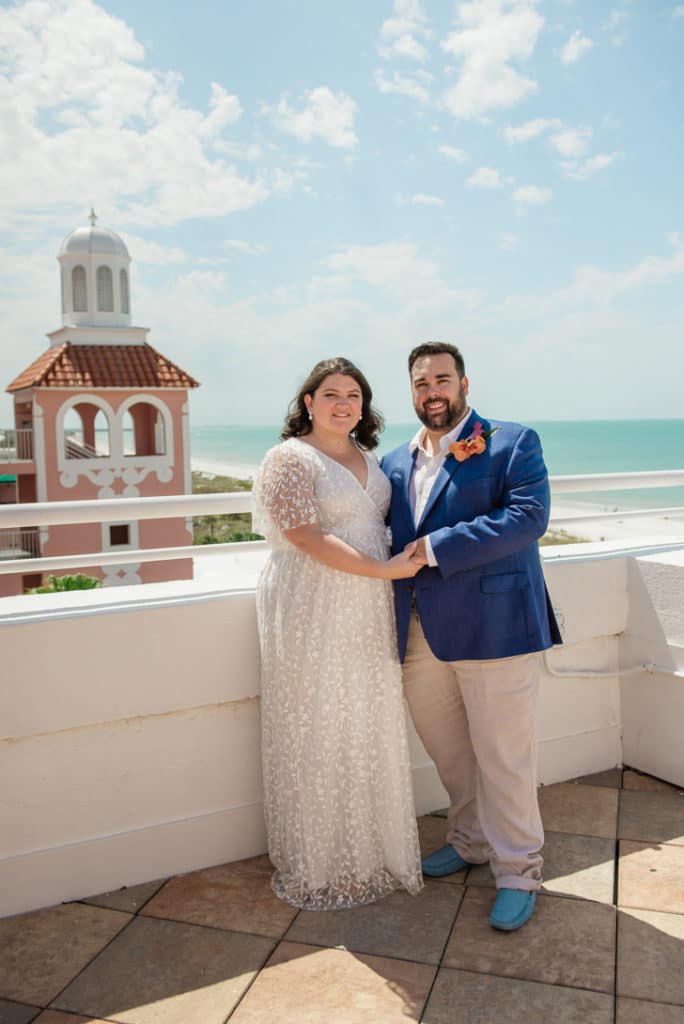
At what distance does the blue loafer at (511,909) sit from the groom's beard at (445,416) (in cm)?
126

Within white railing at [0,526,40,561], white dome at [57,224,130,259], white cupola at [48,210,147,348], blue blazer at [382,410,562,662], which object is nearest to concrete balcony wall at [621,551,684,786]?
blue blazer at [382,410,562,662]

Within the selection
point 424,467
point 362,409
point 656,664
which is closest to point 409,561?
point 424,467

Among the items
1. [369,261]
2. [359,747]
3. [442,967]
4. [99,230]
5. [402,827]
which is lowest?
[442,967]

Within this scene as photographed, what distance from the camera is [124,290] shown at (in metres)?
26.6

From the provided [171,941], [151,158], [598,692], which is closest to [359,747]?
[171,941]

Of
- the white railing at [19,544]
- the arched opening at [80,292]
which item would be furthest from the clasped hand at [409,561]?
the arched opening at [80,292]

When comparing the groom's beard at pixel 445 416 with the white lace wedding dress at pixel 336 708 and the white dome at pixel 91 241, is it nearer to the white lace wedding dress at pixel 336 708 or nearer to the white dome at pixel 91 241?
the white lace wedding dress at pixel 336 708

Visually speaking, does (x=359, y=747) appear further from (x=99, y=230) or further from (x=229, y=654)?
(x=99, y=230)

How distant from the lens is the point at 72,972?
7.08 ft

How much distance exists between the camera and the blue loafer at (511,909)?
2303 mm

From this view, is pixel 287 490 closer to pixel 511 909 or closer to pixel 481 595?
pixel 481 595

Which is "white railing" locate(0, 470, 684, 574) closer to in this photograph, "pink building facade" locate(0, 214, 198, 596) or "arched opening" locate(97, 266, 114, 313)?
"pink building facade" locate(0, 214, 198, 596)

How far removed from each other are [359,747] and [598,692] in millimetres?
1273

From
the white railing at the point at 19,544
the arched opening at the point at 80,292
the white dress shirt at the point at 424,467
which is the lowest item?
the white railing at the point at 19,544
